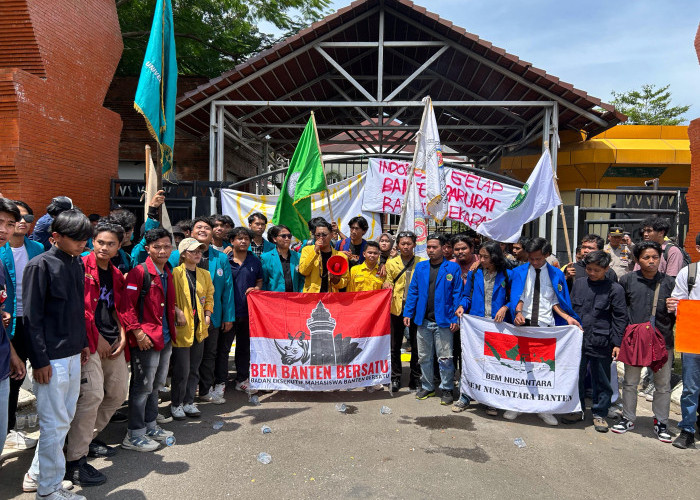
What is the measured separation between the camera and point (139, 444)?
12.7 feet

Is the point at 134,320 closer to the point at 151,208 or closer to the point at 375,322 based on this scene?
the point at 151,208

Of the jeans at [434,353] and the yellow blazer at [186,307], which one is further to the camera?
the jeans at [434,353]

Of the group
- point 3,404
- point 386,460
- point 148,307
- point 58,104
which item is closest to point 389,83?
point 58,104

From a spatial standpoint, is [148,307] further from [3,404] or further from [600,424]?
[600,424]

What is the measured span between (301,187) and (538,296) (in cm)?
344

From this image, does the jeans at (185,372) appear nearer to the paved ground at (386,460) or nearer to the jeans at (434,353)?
the paved ground at (386,460)

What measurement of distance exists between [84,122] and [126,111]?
472 centimetres

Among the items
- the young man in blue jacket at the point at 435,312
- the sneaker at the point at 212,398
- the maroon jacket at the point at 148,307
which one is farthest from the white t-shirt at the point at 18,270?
the young man in blue jacket at the point at 435,312

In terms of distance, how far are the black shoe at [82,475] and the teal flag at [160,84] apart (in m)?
3.19

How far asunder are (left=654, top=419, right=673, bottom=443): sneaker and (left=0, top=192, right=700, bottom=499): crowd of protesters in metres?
0.01

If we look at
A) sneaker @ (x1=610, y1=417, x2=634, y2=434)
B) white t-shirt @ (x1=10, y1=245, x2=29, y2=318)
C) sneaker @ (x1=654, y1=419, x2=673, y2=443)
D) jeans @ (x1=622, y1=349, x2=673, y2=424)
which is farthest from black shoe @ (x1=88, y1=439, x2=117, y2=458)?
sneaker @ (x1=654, y1=419, x2=673, y2=443)

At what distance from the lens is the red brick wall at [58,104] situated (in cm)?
725

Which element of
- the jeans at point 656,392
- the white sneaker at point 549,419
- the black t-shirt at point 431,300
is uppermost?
the black t-shirt at point 431,300

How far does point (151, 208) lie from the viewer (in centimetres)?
487
